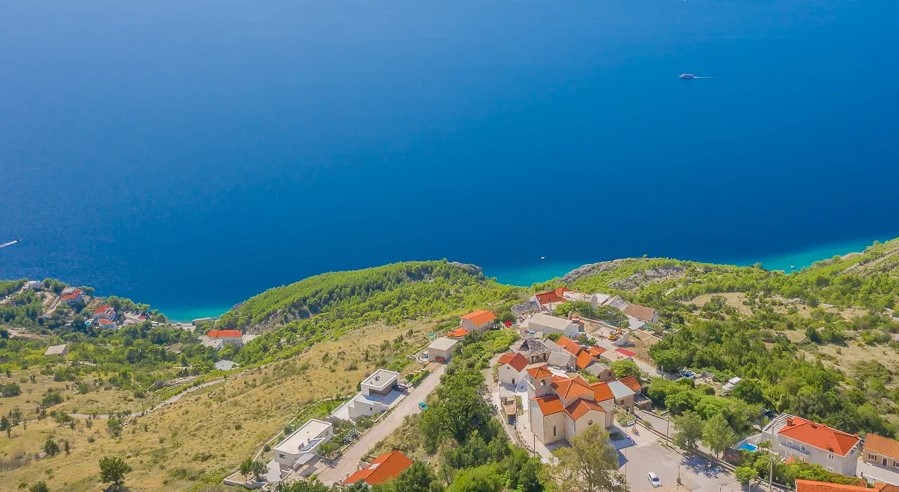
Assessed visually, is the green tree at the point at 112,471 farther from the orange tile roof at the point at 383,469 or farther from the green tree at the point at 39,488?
the orange tile roof at the point at 383,469

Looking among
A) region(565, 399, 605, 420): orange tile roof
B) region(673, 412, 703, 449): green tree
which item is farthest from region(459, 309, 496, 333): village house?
region(673, 412, 703, 449): green tree

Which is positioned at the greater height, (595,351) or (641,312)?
(641,312)

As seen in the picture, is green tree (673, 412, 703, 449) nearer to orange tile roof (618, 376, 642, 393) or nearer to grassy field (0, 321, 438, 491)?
orange tile roof (618, 376, 642, 393)

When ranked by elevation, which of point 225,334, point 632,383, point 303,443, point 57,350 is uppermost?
point 57,350

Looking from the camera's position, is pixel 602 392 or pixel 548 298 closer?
pixel 602 392

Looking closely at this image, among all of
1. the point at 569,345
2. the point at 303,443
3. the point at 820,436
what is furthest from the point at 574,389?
the point at 303,443

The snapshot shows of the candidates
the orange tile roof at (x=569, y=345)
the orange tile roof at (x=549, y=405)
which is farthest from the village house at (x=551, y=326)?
the orange tile roof at (x=549, y=405)

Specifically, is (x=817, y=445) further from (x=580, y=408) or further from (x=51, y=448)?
(x=51, y=448)
